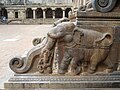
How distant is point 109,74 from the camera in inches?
172

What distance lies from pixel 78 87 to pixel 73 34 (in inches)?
33.4

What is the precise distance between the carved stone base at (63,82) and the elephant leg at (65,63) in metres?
0.10

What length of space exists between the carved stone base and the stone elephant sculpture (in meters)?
0.20

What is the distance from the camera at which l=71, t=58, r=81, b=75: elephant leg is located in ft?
14.2

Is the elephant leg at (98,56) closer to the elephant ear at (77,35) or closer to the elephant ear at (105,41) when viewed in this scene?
the elephant ear at (105,41)

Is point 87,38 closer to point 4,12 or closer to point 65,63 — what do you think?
point 65,63

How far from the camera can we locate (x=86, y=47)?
171 inches

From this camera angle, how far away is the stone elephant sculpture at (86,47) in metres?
4.31

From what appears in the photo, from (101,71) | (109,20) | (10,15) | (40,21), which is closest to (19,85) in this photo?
(101,71)

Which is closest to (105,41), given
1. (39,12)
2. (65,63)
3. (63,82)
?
(65,63)

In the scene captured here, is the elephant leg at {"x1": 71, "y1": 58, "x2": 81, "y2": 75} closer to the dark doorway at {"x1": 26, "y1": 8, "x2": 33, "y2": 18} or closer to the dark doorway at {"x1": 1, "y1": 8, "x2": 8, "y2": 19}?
the dark doorway at {"x1": 26, "y1": 8, "x2": 33, "y2": 18}

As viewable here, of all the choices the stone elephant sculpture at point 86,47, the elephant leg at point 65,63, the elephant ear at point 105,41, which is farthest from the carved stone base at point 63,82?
the elephant ear at point 105,41

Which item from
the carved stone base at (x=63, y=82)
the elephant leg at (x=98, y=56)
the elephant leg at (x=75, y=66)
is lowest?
the carved stone base at (x=63, y=82)

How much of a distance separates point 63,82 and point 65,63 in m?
0.31
